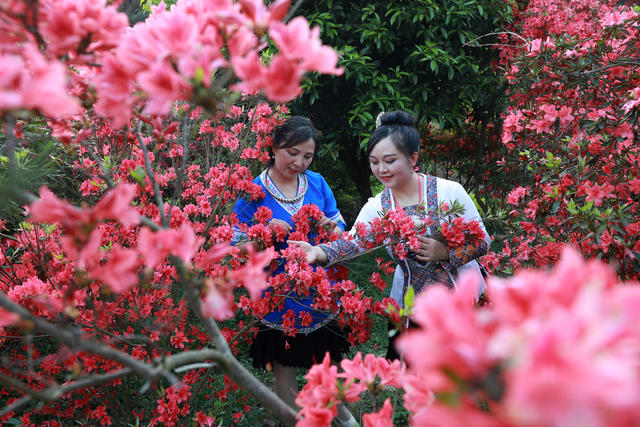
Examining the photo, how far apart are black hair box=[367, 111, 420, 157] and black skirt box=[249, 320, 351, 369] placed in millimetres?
1168

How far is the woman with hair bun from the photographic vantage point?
225 cm

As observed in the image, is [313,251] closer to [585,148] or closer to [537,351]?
[585,148]

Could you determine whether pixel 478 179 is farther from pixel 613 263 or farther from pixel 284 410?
pixel 284 410

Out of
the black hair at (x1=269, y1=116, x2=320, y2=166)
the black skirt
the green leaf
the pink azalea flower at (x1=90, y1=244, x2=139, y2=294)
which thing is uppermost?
the black hair at (x1=269, y1=116, x2=320, y2=166)

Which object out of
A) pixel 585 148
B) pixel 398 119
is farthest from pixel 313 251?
pixel 585 148

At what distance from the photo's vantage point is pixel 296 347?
2637 mm

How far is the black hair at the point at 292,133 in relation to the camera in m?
2.56

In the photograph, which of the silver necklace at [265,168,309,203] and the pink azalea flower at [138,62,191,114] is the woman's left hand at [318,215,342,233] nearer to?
the silver necklace at [265,168,309,203]

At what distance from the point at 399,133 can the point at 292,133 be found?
65 cm

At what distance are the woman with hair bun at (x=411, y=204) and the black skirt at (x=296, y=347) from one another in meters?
0.41

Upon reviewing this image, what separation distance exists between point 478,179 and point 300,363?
15.6ft

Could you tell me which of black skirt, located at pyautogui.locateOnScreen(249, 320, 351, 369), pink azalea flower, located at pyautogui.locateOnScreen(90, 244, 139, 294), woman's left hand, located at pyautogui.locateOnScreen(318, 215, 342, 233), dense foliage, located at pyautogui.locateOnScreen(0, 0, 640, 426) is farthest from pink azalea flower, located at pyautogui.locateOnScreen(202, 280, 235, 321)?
black skirt, located at pyautogui.locateOnScreen(249, 320, 351, 369)

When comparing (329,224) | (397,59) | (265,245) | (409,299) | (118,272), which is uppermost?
(397,59)

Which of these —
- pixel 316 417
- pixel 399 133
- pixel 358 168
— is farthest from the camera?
pixel 358 168
